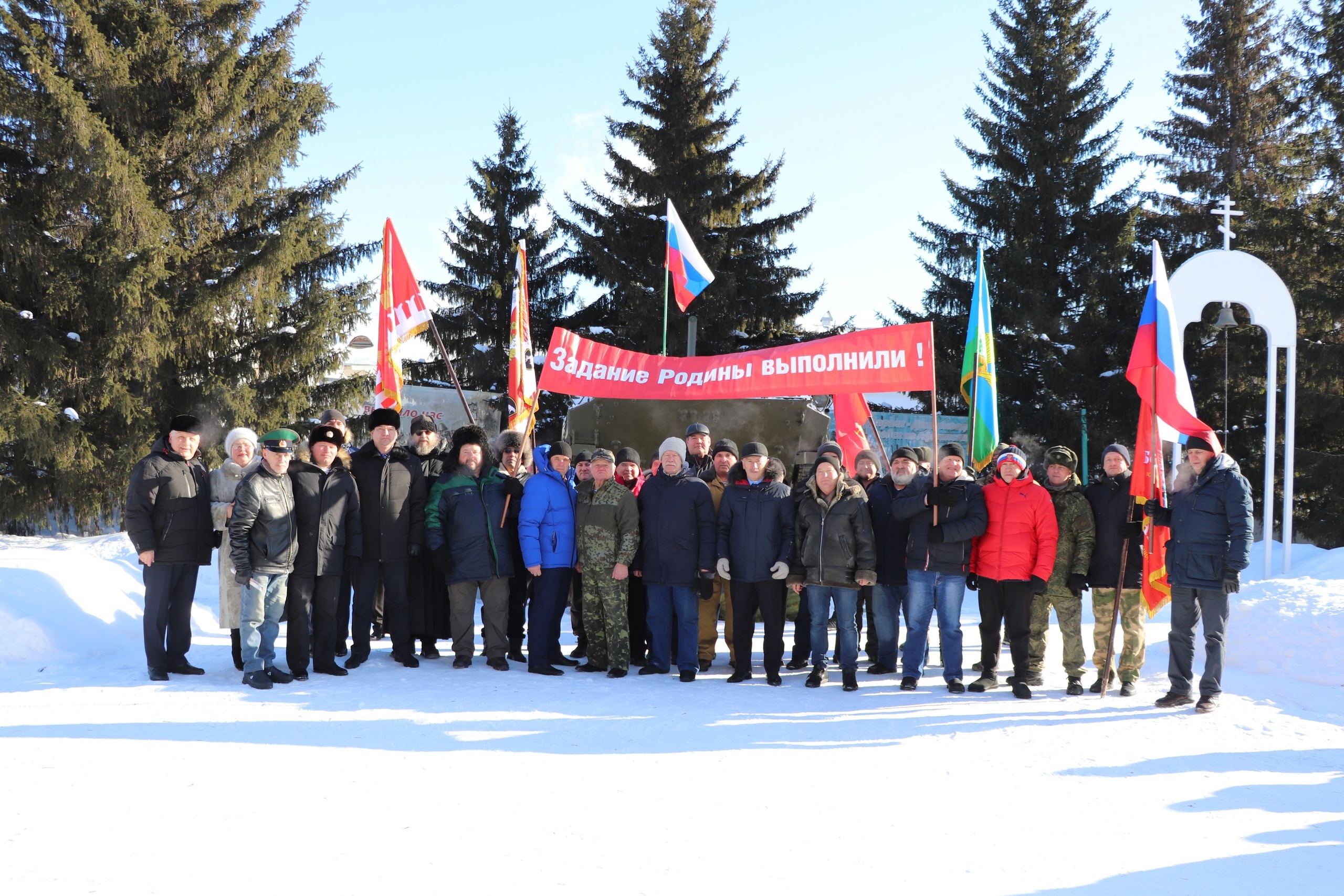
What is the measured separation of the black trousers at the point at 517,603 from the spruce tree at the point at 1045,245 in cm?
1360

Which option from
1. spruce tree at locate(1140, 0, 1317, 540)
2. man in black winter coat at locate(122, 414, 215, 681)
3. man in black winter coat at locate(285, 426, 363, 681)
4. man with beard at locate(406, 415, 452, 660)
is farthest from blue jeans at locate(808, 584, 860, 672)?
spruce tree at locate(1140, 0, 1317, 540)

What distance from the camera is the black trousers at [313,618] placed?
20.6ft

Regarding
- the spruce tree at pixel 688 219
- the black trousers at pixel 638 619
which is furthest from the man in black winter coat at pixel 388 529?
the spruce tree at pixel 688 219

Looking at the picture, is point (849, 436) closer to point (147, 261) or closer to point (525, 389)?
point (525, 389)

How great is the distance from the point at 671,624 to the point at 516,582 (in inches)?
52.8

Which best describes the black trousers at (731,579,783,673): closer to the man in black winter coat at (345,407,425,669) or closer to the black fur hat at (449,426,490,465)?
the black fur hat at (449,426,490,465)

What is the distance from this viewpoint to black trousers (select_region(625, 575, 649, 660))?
24.3 ft

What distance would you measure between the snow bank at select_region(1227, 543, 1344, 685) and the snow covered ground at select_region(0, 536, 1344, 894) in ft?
0.77

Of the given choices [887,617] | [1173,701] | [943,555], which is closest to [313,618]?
[887,617]

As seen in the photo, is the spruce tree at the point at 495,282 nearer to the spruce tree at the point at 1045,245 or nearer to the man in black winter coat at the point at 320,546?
the spruce tree at the point at 1045,245

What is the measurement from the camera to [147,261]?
46.9 feet

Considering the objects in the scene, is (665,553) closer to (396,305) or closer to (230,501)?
(230,501)

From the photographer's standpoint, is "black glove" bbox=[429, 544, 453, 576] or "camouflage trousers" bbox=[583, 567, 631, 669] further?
"black glove" bbox=[429, 544, 453, 576]

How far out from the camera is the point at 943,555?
6484 mm
